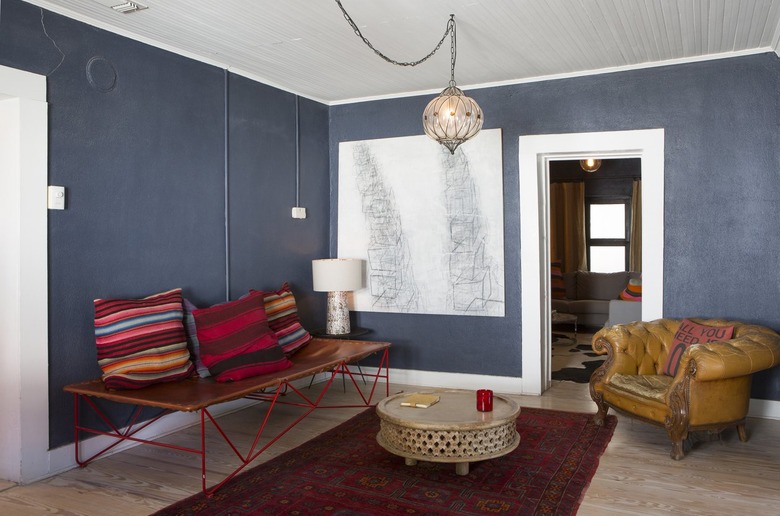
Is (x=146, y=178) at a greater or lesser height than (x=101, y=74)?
lesser

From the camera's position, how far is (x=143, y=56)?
4348mm

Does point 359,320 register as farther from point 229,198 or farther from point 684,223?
point 684,223

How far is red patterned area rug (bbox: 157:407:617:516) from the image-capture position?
3.21 meters

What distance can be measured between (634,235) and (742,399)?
20.9 ft

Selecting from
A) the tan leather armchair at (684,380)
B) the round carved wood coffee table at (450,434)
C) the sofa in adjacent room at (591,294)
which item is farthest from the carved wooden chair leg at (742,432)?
the sofa in adjacent room at (591,294)

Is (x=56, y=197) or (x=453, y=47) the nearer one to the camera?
(x=56, y=197)

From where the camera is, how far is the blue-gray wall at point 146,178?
12.4ft

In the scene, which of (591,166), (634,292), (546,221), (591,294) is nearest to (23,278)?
(546,221)

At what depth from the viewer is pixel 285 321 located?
5148 millimetres

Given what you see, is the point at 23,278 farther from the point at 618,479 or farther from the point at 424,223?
the point at 618,479

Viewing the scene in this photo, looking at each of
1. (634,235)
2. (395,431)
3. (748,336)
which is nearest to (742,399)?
(748,336)

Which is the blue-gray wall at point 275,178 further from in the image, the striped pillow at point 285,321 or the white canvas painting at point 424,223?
the striped pillow at point 285,321

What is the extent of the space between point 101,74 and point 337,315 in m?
2.75

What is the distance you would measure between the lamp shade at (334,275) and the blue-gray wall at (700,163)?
138cm
